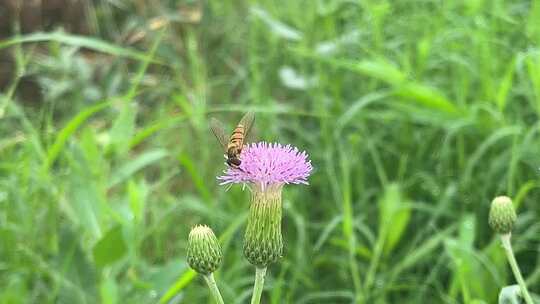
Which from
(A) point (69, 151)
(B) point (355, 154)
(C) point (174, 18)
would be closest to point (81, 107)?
(C) point (174, 18)

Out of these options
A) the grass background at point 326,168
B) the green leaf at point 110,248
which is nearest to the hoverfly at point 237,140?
the grass background at point 326,168

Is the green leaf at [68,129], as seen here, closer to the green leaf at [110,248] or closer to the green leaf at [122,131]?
the green leaf at [122,131]

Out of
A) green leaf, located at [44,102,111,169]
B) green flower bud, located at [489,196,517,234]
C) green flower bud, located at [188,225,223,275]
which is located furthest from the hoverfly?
green leaf, located at [44,102,111,169]

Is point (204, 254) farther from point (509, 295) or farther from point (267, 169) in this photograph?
point (509, 295)

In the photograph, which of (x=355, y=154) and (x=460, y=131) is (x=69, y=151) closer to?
(x=355, y=154)

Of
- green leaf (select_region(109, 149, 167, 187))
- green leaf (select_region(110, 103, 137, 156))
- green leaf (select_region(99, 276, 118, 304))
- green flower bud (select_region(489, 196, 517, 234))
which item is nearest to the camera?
green flower bud (select_region(489, 196, 517, 234))

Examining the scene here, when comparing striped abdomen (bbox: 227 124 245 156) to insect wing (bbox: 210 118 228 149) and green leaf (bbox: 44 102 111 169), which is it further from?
green leaf (bbox: 44 102 111 169)

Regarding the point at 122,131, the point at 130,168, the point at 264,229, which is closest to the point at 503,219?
the point at 264,229
